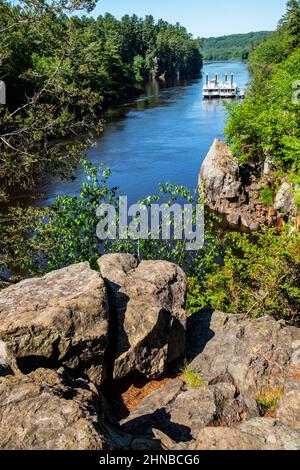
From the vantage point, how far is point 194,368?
943cm

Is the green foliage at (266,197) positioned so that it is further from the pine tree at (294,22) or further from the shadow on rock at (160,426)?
the pine tree at (294,22)

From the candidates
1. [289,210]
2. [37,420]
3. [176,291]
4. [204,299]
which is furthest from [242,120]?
[37,420]

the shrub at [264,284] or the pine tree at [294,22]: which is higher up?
the pine tree at [294,22]

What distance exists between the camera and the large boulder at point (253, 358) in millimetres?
8453

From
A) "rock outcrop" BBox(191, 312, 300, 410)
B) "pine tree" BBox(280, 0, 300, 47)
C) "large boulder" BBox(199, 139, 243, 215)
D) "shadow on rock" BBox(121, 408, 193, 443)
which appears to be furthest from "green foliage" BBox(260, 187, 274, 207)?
"pine tree" BBox(280, 0, 300, 47)

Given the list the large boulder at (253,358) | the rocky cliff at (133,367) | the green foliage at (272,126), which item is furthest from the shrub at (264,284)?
the green foliage at (272,126)

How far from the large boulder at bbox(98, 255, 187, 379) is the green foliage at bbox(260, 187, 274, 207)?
813 inches

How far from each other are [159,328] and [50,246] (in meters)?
5.81

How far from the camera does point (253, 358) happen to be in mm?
9062

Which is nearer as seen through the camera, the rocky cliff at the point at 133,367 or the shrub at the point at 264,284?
the rocky cliff at the point at 133,367

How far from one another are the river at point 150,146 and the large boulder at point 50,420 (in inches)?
703

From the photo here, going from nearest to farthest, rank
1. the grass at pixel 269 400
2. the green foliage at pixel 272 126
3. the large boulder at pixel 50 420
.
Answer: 1. the large boulder at pixel 50 420
2. the grass at pixel 269 400
3. the green foliage at pixel 272 126

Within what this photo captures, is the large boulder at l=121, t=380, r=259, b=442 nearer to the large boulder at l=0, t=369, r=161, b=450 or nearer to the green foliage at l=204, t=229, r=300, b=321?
the large boulder at l=0, t=369, r=161, b=450

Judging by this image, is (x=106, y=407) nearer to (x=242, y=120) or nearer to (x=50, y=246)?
(x=50, y=246)
